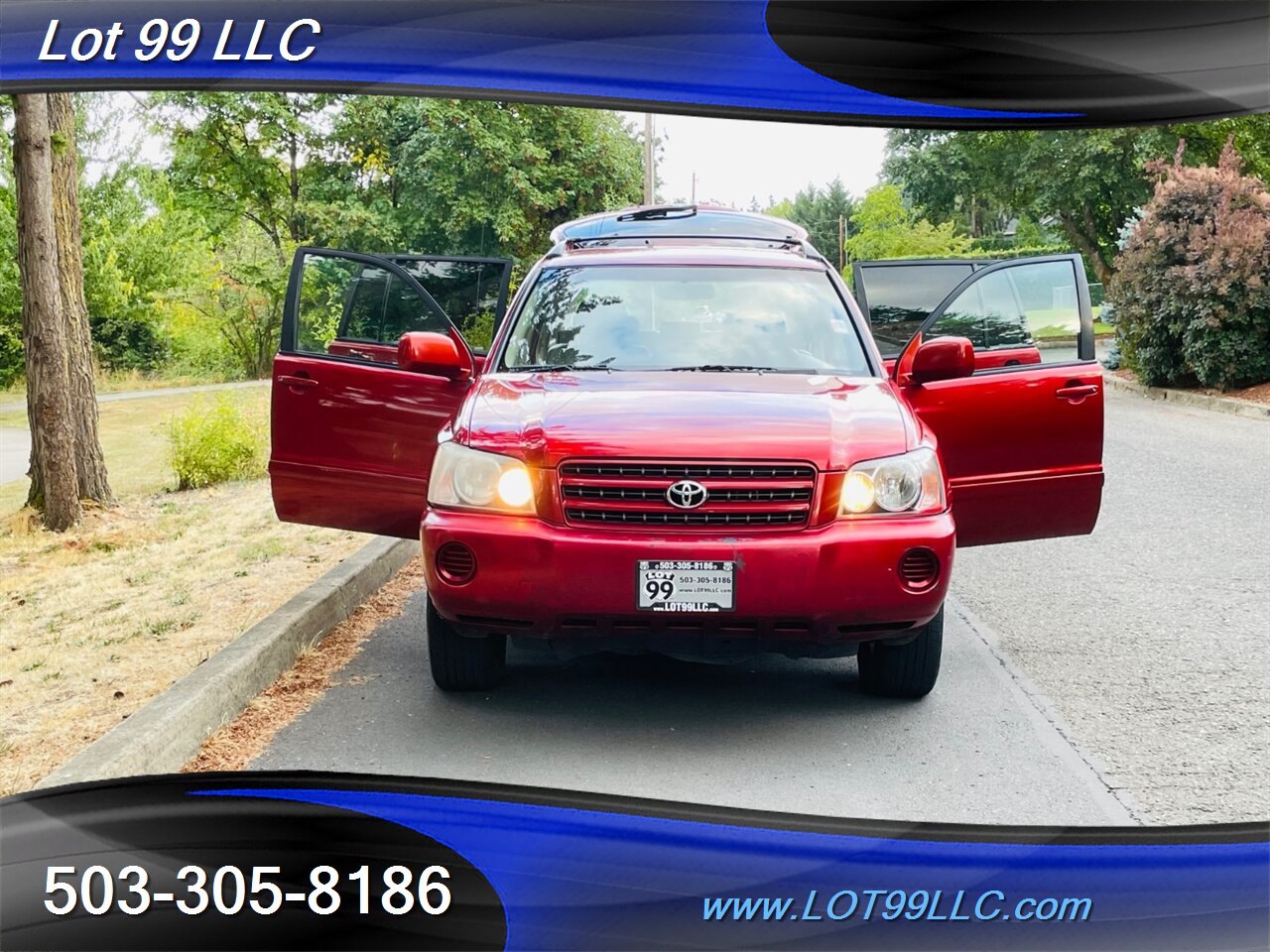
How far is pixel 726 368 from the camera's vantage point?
5891mm

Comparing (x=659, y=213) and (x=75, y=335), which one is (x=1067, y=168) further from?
(x=75, y=335)

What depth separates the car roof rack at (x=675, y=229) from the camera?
7.28 meters

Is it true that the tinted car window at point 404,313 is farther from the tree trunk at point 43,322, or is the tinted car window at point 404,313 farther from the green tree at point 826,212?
the green tree at point 826,212

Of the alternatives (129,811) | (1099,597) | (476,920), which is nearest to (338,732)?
(129,811)

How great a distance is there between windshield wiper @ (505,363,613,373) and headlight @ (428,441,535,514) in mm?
814

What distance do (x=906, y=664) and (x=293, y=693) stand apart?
254 centimetres

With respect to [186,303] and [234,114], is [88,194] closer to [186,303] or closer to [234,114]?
[186,303]

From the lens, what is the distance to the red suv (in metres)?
4.91

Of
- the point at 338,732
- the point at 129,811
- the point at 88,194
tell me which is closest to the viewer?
the point at 129,811

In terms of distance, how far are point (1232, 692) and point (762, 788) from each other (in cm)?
233

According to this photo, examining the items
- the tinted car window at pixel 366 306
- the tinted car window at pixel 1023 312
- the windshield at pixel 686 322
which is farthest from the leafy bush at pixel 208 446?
the tinted car window at pixel 1023 312

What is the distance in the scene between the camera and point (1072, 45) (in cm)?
489

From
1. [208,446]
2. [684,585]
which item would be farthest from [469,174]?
[684,585]

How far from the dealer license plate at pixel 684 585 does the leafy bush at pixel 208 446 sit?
9.46 meters
